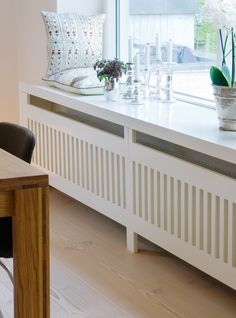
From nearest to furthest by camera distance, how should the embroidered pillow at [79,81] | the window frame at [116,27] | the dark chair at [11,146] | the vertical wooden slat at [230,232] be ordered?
the dark chair at [11,146] < the vertical wooden slat at [230,232] < the embroidered pillow at [79,81] < the window frame at [116,27]

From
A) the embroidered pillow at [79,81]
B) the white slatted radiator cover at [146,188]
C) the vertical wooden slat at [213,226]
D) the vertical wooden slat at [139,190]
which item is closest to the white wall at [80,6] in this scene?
the embroidered pillow at [79,81]

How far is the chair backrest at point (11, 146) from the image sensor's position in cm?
266

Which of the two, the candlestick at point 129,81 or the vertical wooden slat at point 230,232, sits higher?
the candlestick at point 129,81

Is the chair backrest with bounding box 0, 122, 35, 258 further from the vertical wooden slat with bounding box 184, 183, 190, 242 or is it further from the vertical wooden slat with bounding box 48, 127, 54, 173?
the vertical wooden slat with bounding box 48, 127, 54, 173

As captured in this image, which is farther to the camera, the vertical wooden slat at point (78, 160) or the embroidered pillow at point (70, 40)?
the embroidered pillow at point (70, 40)

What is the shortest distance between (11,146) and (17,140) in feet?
0.16

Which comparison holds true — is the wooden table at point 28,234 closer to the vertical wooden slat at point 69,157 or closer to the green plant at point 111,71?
the green plant at point 111,71

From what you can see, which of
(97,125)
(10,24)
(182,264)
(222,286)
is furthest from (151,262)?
(10,24)

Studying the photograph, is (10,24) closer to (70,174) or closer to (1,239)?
(70,174)

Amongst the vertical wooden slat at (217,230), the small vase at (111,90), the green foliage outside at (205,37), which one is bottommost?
the vertical wooden slat at (217,230)

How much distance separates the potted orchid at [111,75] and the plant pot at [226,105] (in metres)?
0.85

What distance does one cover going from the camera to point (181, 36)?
4117mm

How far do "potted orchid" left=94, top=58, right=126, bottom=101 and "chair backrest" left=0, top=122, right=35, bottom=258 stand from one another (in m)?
1.03

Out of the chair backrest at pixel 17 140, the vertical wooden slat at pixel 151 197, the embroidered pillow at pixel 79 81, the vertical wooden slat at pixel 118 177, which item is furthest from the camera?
the embroidered pillow at pixel 79 81
